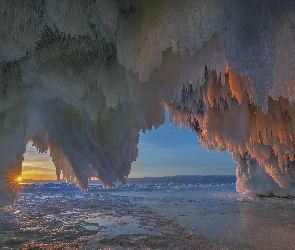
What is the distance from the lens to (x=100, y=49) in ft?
14.4

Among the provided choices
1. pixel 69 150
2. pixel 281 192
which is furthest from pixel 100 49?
pixel 281 192

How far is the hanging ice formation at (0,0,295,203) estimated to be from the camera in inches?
123

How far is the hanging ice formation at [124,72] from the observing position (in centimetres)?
312

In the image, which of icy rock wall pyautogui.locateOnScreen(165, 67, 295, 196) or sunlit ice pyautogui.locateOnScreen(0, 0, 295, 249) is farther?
icy rock wall pyautogui.locateOnScreen(165, 67, 295, 196)

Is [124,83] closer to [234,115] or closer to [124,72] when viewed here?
[124,72]

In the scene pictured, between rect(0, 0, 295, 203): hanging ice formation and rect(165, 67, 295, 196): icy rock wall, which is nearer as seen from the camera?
rect(0, 0, 295, 203): hanging ice formation

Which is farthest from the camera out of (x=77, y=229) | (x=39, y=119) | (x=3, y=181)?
(x=39, y=119)

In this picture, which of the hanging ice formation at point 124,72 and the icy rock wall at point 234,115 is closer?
the hanging ice formation at point 124,72

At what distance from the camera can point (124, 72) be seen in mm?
4609

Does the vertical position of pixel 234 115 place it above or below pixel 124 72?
below

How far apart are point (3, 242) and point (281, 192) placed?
41.8 ft

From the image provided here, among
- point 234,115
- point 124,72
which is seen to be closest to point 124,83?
point 124,72

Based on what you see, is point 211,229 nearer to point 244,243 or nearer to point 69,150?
point 244,243

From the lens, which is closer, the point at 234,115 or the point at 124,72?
the point at 124,72
